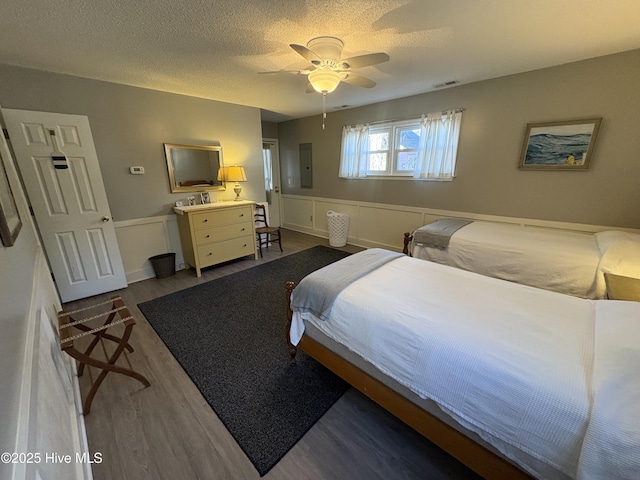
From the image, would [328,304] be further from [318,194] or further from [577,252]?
[318,194]

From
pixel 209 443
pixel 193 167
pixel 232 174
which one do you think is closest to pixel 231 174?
pixel 232 174

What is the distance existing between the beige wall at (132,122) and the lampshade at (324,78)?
2282 millimetres

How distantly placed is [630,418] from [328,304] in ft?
3.85

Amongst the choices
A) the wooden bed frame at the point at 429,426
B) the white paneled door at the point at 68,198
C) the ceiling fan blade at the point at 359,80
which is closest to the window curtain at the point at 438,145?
the ceiling fan blade at the point at 359,80

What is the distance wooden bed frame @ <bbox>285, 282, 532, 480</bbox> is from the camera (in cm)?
102

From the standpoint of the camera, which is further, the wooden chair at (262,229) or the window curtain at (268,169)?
the window curtain at (268,169)

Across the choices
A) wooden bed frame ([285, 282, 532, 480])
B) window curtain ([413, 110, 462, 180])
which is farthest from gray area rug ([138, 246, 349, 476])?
window curtain ([413, 110, 462, 180])

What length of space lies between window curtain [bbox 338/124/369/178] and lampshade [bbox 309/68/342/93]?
224cm

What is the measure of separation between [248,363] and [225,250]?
2.07 meters

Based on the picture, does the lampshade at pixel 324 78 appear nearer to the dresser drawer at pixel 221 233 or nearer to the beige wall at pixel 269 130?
the dresser drawer at pixel 221 233

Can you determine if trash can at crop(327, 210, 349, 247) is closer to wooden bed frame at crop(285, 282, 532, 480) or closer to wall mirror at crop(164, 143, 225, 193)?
wall mirror at crop(164, 143, 225, 193)

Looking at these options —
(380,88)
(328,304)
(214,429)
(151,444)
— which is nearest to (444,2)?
(380,88)

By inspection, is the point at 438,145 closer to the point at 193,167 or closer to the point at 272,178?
the point at 193,167

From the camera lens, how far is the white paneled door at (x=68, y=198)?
2424 millimetres
